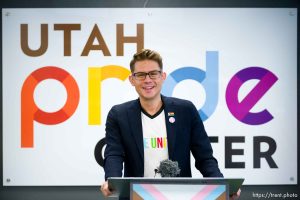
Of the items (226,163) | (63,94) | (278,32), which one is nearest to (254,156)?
→ (226,163)

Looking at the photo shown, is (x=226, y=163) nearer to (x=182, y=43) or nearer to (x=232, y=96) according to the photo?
(x=232, y=96)

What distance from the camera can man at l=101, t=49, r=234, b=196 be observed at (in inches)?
98.3

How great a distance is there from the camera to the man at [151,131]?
2496mm

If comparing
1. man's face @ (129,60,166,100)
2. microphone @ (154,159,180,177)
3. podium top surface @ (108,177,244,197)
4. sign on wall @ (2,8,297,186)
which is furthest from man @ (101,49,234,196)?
sign on wall @ (2,8,297,186)

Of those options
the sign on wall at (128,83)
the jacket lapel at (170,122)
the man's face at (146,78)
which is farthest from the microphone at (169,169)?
the sign on wall at (128,83)

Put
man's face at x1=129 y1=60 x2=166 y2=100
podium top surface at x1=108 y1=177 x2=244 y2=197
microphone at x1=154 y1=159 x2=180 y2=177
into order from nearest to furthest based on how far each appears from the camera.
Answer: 1. podium top surface at x1=108 y1=177 x2=244 y2=197
2. microphone at x1=154 y1=159 x2=180 y2=177
3. man's face at x1=129 y1=60 x2=166 y2=100

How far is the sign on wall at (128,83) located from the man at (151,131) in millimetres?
1414

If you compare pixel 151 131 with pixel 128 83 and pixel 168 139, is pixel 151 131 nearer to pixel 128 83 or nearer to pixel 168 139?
pixel 168 139

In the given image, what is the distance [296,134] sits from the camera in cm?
405

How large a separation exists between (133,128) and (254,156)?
6.04ft

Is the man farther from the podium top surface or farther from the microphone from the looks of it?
the podium top surface

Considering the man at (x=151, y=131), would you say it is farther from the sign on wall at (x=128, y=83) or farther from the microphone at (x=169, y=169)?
the sign on wall at (x=128, y=83)

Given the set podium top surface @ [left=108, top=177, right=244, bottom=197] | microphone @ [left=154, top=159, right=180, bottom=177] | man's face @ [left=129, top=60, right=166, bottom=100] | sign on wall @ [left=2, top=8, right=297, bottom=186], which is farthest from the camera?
sign on wall @ [left=2, top=8, right=297, bottom=186]

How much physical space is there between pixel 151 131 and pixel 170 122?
116 millimetres
